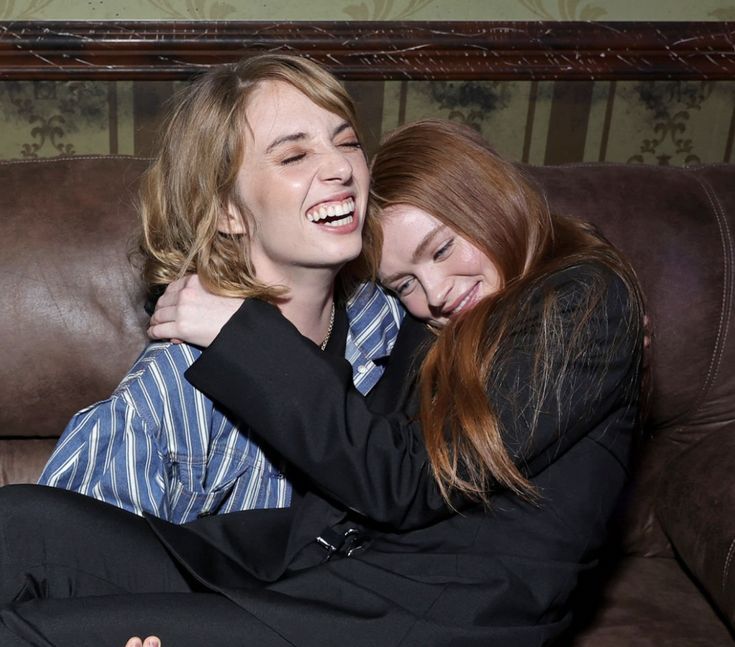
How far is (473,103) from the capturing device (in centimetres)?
248

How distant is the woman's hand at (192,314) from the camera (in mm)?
1526

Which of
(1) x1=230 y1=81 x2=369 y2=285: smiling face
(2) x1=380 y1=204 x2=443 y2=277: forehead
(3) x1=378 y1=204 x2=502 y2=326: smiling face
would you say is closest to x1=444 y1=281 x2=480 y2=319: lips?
(3) x1=378 y1=204 x2=502 y2=326: smiling face

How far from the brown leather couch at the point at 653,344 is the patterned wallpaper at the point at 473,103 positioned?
43 centimetres

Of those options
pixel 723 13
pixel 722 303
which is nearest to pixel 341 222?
pixel 722 303

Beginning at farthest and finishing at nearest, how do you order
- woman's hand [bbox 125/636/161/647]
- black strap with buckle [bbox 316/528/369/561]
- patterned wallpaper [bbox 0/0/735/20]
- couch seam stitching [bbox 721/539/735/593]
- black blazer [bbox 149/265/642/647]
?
patterned wallpaper [bbox 0/0/735/20] < couch seam stitching [bbox 721/539/735/593] < black strap with buckle [bbox 316/528/369/561] < black blazer [bbox 149/265/642/647] < woman's hand [bbox 125/636/161/647]

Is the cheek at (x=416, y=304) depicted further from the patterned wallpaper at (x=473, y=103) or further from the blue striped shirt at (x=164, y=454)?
the patterned wallpaper at (x=473, y=103)

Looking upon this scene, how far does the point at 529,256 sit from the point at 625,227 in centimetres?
43

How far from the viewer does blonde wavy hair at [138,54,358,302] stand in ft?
5.33

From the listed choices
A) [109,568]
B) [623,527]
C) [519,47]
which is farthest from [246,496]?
[519,47]

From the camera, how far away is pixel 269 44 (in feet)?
7.60

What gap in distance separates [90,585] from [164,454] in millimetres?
274

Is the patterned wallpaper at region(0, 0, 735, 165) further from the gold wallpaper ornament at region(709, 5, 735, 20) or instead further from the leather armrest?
the leather armrest

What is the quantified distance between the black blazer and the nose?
0.25m

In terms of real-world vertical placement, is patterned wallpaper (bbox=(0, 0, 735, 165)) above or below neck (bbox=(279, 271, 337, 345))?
above
